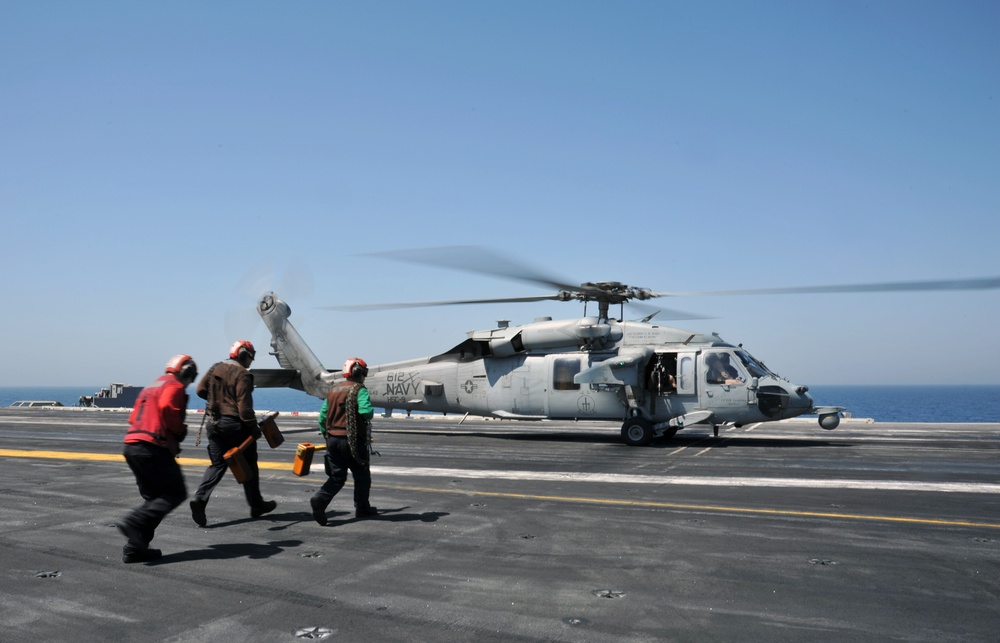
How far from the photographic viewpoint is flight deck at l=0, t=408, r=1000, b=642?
15.8ft

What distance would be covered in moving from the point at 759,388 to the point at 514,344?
6933 mm

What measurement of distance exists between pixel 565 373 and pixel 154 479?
14.2 meters

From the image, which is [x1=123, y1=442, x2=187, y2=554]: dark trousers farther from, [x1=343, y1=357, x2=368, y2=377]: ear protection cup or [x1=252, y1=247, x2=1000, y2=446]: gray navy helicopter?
[x1=252, y1=247, x2=1000, y2=446]: gray navy helicopter

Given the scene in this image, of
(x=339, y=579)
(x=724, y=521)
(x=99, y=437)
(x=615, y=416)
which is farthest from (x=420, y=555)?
(x=99, y=437)

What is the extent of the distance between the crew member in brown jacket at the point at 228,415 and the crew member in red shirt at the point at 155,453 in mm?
1496

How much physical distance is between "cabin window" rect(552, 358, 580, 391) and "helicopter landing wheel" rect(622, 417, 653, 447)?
1841mm

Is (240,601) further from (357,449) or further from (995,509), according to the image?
(995,509)

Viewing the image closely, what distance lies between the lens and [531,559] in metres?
6.54

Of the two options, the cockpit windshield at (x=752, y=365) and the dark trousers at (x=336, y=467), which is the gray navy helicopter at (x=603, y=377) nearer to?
the cockpit windshield at (x=752, y=365)

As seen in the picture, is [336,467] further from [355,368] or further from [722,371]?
[722,371]

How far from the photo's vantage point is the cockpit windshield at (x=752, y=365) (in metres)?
18.2

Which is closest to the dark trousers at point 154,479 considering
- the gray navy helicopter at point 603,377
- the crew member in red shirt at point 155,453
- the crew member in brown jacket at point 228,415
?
the crew member in red shirt at point 155,453

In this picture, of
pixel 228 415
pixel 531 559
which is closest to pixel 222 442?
pixel 228 415

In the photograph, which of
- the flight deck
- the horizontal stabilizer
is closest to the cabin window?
the flight deck
